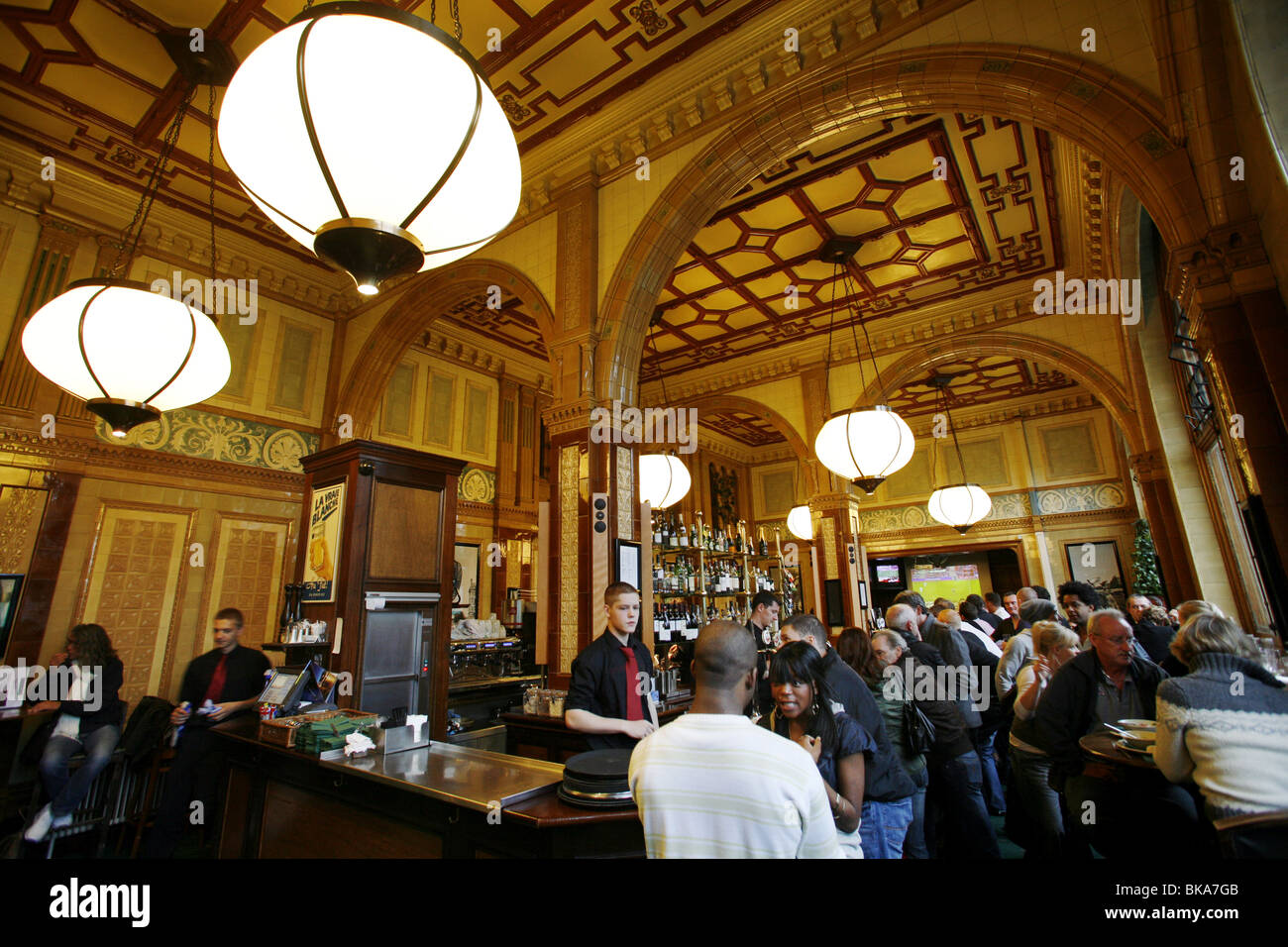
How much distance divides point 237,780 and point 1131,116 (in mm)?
6248

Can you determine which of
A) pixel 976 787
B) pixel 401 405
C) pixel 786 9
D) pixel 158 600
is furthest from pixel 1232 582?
pixel 158 600

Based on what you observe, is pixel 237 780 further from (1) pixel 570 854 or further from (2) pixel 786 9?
(2) pixel 786 9

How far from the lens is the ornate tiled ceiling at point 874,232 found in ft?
17.8

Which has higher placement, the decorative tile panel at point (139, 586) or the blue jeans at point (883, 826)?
the decorative tile panel at point (139, 586)

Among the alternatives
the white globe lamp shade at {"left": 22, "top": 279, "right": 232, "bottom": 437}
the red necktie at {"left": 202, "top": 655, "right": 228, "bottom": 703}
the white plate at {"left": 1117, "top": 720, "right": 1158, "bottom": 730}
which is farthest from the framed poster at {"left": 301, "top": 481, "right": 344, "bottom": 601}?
the white plate at {"left": 1117, "top": 720, "right": 1158, "bottom": 730}

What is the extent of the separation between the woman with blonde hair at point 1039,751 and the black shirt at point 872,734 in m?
1.37

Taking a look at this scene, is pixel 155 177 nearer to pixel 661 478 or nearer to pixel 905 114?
pixel 661 478

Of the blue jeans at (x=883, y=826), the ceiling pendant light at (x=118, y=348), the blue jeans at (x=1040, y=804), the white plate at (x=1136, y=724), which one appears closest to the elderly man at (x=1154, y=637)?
the blue jeans at (x=1040, y=804)

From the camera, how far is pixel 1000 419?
11734mm

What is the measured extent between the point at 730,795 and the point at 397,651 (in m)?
3.97

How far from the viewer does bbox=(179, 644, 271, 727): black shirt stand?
3.75m

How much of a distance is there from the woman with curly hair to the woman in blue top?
4298 millimetres

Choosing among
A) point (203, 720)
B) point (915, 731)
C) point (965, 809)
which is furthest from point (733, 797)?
point (203, 720)

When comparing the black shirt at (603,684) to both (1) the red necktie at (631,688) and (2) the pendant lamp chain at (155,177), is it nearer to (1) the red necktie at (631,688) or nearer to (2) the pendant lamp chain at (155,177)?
(1) the red necktie at (631,688)
